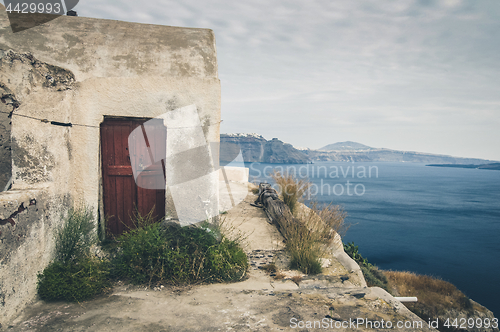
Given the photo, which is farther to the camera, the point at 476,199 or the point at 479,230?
the point at 476,199

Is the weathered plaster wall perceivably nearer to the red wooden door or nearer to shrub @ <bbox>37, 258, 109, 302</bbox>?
the red wooden door

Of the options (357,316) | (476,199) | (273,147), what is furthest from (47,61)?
(273,147)

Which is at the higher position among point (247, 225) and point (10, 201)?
point (10, 201)

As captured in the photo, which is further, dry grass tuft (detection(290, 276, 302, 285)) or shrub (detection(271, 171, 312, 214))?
shrub (detection(271, 171, 312, 214))

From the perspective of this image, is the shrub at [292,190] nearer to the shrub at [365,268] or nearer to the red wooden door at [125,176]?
the shrub at [365,268]

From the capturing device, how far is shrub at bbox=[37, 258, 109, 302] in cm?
308

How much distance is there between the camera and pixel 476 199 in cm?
5494

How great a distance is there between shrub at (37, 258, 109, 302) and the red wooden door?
939mm

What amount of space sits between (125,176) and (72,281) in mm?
1647

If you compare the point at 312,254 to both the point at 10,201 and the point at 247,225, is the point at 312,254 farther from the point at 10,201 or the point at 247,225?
the point at 10,201

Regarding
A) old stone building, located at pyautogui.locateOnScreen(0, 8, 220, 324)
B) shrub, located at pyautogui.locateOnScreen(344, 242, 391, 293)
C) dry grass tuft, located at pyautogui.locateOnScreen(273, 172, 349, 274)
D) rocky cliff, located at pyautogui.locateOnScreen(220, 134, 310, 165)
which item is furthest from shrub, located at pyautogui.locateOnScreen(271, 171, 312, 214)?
rocky cliff, located at pyautogui.locateOnScreen(220, 134, 310, 165)

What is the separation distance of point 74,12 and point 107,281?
4.60 metres

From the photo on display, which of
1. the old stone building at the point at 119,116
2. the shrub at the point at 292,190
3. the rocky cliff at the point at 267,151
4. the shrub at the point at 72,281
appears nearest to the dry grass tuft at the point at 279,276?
the old stone building at the point at 119,116

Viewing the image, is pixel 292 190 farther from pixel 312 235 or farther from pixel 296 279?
pixel 296 279
